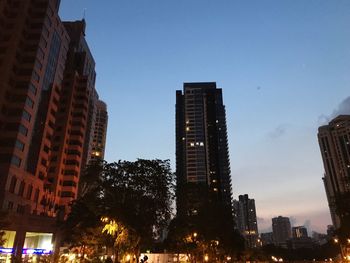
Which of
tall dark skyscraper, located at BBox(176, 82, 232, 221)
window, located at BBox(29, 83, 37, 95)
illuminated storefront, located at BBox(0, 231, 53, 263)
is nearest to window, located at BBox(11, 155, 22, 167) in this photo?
window, located at BBox(29, 83, 37, 95)

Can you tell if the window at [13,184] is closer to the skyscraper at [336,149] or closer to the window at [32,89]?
the window at [32,89]

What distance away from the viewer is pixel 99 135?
183m

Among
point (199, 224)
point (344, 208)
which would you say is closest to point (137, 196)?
point (199, 224)

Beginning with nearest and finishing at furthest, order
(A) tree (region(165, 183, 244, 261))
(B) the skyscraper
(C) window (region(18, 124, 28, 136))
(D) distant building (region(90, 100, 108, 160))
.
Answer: (A) tree (region(165, 183, 244, 261))
(C) window (region(18, 124, 28, 136))
(B) the skyscraper
(D) distant building (region(90, 100, 108, 160))

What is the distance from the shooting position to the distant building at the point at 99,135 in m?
177

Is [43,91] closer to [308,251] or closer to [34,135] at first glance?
[34,135]

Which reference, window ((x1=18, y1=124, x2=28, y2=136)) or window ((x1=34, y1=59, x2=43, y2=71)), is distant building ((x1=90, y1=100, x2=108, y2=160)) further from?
window ((x1=18, y1=124, x2=28, y2=136))

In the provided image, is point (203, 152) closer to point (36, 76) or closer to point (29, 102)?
point (36, 76)

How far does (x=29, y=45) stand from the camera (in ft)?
258

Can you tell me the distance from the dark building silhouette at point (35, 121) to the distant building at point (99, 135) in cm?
7081

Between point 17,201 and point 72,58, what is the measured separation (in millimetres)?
62369

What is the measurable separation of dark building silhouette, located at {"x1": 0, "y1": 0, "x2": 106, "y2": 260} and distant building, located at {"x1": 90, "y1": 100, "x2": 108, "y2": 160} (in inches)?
2788

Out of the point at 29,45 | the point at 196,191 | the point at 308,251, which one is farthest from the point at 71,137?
the point at 308,251

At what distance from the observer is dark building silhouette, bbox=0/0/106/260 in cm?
6438
